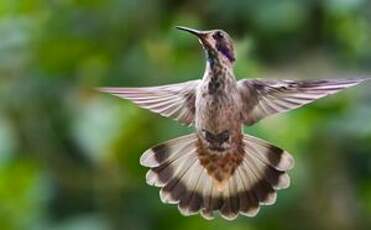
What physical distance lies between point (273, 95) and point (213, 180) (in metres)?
0.12

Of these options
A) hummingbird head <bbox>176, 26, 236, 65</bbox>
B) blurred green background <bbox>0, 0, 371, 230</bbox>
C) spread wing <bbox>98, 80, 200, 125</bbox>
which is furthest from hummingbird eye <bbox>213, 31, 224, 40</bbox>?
blurred green background <bbox>0, 0, 371, 230</bbox>

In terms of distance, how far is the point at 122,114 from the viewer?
2.31 meters

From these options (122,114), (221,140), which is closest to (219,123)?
(221,140)

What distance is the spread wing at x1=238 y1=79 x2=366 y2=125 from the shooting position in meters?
0.94

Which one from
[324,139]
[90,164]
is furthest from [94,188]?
[324,139]

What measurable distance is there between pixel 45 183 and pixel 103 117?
23cm

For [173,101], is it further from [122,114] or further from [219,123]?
[122,114]

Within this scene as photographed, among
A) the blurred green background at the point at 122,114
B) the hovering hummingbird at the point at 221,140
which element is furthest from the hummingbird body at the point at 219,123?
the blurred green background at the point at 122,114

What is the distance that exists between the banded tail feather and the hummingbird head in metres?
0.14

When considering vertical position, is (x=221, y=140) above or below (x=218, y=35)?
below

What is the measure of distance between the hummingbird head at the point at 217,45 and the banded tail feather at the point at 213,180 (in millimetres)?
142

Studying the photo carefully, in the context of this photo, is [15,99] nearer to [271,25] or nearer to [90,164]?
[90,164]

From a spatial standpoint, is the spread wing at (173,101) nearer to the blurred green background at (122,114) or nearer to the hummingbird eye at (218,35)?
the hummingbird eye at (218,35)

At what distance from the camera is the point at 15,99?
244 cm
